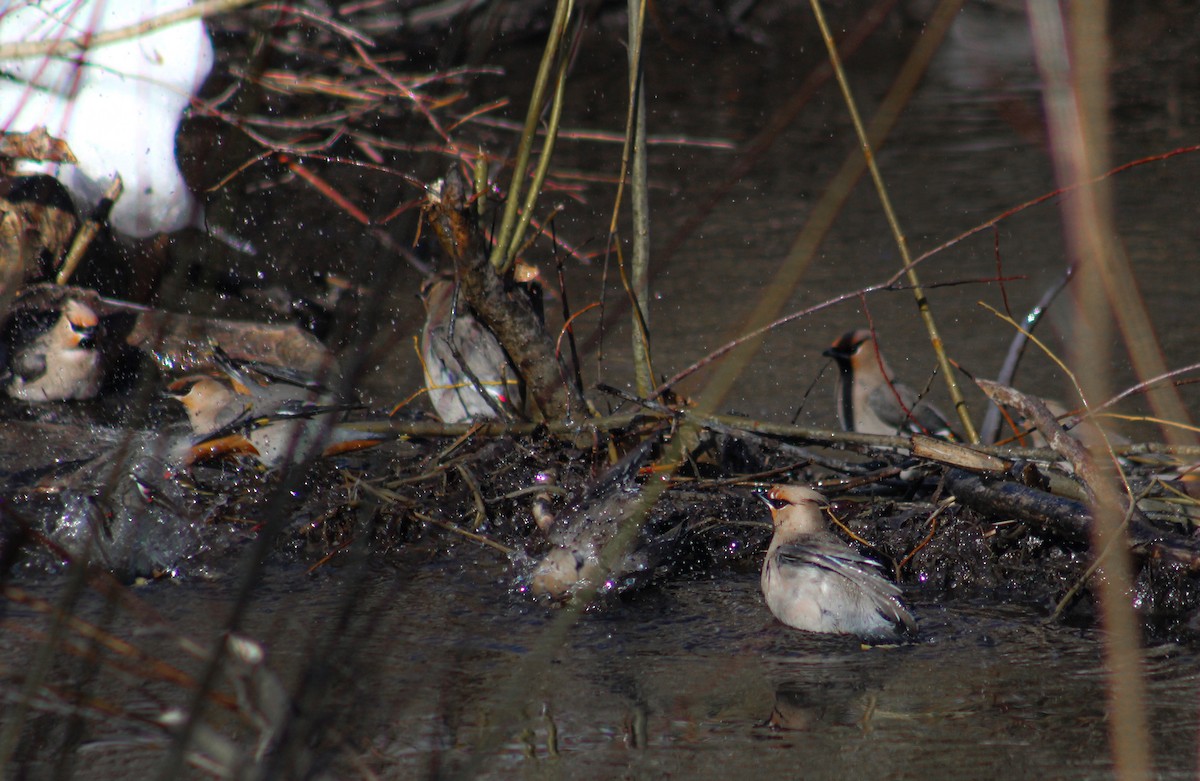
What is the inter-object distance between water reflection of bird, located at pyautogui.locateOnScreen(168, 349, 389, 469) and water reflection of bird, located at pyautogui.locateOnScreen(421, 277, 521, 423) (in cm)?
48

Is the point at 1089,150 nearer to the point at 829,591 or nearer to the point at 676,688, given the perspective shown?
the point at 676,688

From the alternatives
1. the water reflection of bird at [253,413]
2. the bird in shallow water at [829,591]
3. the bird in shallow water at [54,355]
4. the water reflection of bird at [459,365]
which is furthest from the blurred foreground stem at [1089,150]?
the bird in shallow water at [54,355]

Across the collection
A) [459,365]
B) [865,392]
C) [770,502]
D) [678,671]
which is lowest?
[678,671]

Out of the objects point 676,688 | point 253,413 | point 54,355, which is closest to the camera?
point 676,688

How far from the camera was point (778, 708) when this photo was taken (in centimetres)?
249

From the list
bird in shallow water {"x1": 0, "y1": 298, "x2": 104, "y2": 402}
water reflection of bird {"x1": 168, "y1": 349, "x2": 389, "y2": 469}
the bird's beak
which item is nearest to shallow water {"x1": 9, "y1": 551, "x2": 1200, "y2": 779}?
the bird's beak

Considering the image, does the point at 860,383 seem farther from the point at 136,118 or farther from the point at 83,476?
the point at 136,118

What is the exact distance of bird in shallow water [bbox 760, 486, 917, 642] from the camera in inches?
112

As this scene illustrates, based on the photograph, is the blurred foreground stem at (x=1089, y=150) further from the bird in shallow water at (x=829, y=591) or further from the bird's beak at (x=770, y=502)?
the bird's beak at (x=770, y=502)

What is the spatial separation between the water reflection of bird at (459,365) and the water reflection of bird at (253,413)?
48 centimetres

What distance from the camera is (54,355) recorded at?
16.4ft

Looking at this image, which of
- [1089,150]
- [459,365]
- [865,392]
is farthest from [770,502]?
[1089,150]

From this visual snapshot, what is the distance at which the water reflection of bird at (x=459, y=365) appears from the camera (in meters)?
4.41

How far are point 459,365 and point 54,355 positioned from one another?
183 centimetres
